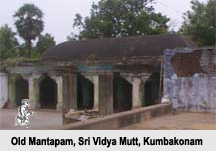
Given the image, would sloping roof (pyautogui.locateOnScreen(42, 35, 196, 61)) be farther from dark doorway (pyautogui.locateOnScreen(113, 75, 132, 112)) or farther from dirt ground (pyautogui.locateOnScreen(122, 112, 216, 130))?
dirt ground (pyautogui.locateOnScreen(122, 112, 216, 130))

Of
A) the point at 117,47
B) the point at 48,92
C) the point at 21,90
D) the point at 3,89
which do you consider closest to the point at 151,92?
the point at 117,47

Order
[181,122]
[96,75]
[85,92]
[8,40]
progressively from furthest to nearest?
[8,40], [85,92], [96,75], [181,122]

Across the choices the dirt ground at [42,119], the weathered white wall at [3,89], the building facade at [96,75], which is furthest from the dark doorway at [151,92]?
the weathered white wall at [3,89]

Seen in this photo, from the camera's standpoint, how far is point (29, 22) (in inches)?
1175

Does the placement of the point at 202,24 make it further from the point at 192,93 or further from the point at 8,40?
the point at 8,40

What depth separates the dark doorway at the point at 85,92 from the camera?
21578 millimetres

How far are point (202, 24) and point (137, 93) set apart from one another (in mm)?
8317

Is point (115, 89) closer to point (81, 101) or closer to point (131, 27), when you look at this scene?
point (81, 101)

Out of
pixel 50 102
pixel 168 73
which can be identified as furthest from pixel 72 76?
pixel 168 73

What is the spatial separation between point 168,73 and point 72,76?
735 centimetres

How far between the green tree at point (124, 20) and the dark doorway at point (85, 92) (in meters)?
6.79

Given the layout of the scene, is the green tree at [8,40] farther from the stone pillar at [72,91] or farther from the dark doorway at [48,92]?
the stone pillar at [72,91]

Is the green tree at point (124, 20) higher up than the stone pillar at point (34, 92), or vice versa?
the green tree at point (124, 20)

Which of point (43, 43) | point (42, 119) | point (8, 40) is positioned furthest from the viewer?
point (43, 43)
